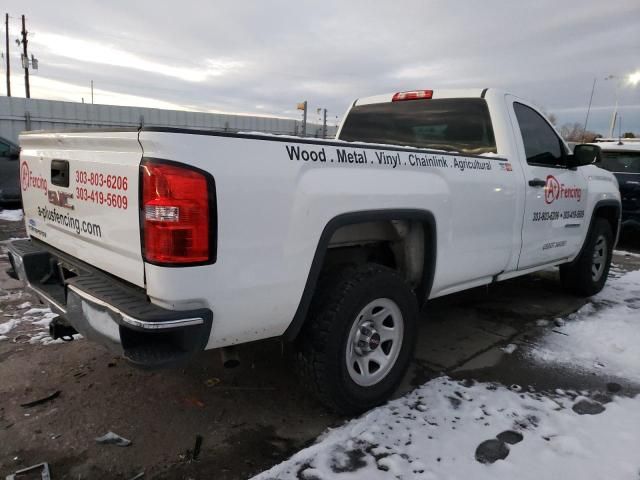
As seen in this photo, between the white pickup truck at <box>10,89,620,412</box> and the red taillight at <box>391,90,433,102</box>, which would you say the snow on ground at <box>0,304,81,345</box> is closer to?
the white pickup truck at <box>10,89,620,412</box>

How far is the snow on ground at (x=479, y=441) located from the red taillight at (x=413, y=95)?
2.54m

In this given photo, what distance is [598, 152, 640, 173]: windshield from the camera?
885cm

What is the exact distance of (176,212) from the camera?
2.02 metres

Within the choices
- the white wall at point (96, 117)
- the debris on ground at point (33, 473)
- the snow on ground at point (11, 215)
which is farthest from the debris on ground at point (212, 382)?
the white wall at point (96, 117)

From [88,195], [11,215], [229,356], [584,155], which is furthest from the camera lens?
[11,215]

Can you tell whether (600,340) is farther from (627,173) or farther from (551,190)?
(627,173)

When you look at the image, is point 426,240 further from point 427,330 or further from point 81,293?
point 81,293

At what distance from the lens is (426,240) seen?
3.16 metres

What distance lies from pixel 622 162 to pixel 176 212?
934cm

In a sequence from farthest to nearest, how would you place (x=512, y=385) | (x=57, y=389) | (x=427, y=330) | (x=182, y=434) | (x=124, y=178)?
(x=427, y=330) → (x=512, y=385) → (x=57, y=389) → (x=182, y=434) → (x=124, y=178)

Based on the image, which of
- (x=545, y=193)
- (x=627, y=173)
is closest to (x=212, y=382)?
(x=545, y=193)

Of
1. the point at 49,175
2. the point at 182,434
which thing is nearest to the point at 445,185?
the point at 182,434

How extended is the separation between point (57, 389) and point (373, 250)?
2.18 m

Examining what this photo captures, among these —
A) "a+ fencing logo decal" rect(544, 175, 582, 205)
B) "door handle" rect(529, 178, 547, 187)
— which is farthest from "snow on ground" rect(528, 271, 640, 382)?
"door handle" rect(529, 178, 547, 187)
